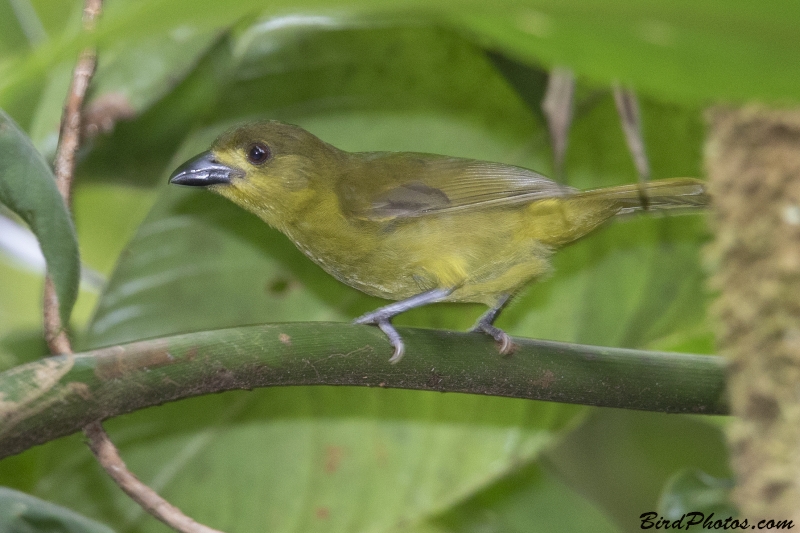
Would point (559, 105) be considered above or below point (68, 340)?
above

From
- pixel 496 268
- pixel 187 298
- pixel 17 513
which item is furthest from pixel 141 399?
pixel 496 268

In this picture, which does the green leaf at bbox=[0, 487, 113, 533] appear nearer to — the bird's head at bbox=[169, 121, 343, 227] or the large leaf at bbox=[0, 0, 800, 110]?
the large leaf at bbox=[0, 0, 800, 110]

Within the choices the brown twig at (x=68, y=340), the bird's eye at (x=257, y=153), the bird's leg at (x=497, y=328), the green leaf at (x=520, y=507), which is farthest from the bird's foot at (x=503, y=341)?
the green leaf at (x=520, y=507)

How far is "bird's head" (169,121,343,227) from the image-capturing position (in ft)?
7.27

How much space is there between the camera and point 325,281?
2334 mm

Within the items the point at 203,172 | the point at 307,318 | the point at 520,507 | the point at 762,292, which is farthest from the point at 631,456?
the point at 762,292

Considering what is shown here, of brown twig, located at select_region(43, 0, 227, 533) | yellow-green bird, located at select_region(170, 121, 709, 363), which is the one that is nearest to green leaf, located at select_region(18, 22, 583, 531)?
yellow-green bird, located at select_region(170, 121, 709, 363)

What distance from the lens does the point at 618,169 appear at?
244 cm

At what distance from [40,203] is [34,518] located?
1.55 feet

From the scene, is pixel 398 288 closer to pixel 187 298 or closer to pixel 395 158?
pixel 395 158

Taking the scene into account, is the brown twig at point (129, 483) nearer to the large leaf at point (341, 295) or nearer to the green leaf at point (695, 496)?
the large leaf at point (341, 295)

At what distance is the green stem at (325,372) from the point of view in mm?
1066

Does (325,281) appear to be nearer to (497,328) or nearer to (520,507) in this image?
(497,328)

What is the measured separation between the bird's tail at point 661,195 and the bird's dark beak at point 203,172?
924 millimetres
